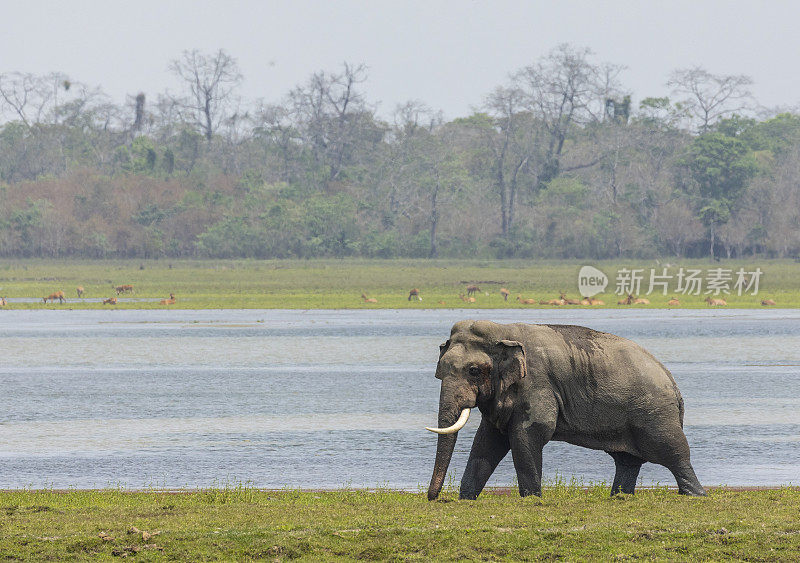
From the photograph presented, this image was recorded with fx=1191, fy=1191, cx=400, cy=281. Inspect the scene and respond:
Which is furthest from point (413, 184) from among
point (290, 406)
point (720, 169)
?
point (290, 406)

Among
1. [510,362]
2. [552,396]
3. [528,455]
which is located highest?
[510,362]

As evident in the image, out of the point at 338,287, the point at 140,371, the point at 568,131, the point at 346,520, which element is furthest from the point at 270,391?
the point at 568,131

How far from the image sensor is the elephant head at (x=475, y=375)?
10.2 m

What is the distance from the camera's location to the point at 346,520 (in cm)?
934

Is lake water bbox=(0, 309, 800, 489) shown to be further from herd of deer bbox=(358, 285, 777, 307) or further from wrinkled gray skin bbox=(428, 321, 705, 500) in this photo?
herd of deer bbox=(358, 285, 777, 307)

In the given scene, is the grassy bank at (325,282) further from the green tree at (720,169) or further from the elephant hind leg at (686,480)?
the elephant hind leg at (686,480)

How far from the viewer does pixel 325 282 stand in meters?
76.9

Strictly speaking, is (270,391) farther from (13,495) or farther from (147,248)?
(147,248)

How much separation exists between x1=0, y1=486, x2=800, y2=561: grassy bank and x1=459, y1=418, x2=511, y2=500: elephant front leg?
0.26 metres

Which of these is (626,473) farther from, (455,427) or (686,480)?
(455,427)

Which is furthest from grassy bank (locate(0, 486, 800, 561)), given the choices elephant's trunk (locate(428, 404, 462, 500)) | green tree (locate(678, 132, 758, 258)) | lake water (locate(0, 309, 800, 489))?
green tree (locate(678, 132, 758, 258))

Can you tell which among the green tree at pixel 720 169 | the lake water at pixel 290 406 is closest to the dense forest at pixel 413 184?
the green tree at pixel 720 169

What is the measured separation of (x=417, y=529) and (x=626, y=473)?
3.08 m

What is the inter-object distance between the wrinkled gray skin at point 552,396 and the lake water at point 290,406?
6.84 ft
